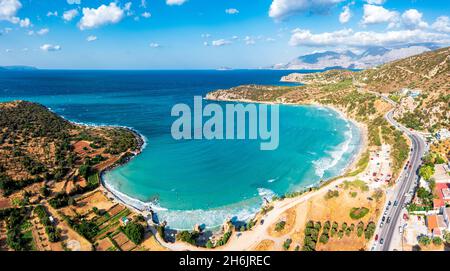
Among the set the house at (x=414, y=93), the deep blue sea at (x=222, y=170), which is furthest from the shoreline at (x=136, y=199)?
the house at (x=414, y=93)

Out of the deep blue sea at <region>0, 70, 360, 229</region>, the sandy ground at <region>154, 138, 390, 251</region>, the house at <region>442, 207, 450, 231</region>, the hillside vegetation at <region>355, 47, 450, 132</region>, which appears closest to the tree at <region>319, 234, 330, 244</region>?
the sandy ground at <region>154, 138, 390, 251</region>

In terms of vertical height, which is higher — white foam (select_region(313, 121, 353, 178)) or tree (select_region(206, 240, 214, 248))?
white foam (select_region(313, 121, 353, 178))

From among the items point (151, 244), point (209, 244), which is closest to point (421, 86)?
point (209, 244)

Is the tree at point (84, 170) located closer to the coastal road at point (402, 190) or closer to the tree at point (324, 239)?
the tree at point (324, 239)

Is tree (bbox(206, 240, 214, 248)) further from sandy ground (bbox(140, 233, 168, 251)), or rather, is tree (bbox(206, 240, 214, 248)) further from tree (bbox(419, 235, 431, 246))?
tree (bbox(419, 235, 431, 246))

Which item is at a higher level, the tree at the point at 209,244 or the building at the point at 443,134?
the building at the point at 443,134

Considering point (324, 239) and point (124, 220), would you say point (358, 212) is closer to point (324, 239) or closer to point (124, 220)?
point (324, 239)
